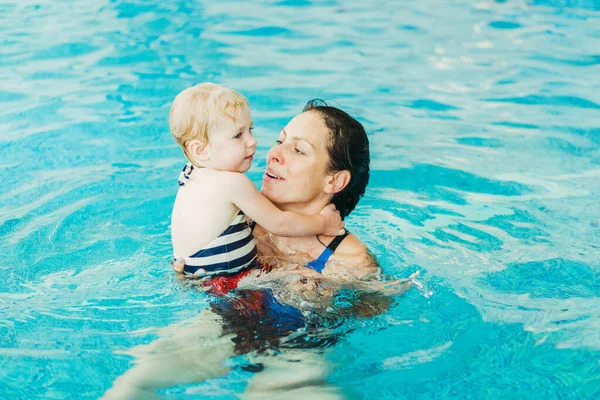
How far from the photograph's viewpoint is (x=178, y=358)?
3.62m

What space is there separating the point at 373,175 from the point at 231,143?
111 inches

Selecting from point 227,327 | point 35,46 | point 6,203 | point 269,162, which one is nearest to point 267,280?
point 227,327

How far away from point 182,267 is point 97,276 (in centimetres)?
96

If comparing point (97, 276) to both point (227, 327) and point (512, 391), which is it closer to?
point (227, 327)

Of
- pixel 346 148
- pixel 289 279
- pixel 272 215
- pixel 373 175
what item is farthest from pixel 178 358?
pixel 373 175

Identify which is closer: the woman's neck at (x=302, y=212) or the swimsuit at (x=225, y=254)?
the swimsuit at (x=225, y=254)

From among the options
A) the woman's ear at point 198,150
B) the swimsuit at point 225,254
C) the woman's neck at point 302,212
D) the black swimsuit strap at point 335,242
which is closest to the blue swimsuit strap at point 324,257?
the black swimsuit strap at point 335,242

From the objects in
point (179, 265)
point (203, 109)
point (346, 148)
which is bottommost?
point (179, 265)

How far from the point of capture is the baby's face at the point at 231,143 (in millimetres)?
3773

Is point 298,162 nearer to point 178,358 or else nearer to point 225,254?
point 225,254

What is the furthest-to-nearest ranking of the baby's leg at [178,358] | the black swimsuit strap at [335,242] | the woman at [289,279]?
the black swimsuit strap at [335,242] → the woman at [289,279] → the baby's leg at [178,358]

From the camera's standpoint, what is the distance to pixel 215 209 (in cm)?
384

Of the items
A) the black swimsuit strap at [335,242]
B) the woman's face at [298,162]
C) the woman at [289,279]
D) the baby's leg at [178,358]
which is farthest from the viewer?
the black swimsuit strap at [335,242]

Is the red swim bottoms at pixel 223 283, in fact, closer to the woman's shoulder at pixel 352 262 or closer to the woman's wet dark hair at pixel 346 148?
the woman's shoulder at pixel 352 262
